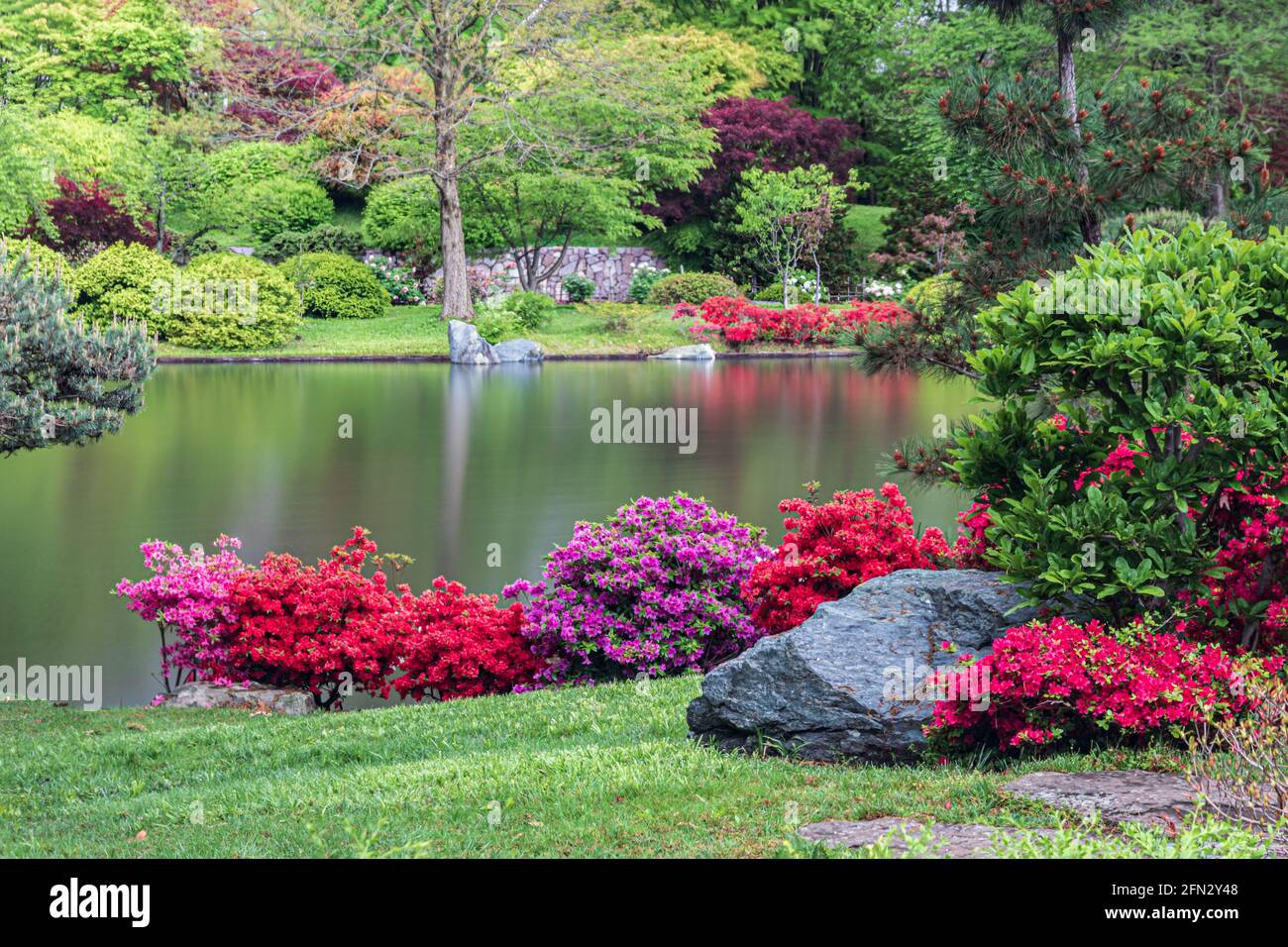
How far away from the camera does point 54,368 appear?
9.83 metres

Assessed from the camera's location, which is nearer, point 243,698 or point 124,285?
point 243,698

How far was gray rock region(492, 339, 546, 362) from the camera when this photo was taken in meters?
31.6

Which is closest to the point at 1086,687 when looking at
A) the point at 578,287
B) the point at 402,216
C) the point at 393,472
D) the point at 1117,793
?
the point at 1117,793

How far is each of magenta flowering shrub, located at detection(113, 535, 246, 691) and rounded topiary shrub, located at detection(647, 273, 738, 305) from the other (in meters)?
26.8

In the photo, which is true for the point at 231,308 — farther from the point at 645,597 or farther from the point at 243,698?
the point at 645,597

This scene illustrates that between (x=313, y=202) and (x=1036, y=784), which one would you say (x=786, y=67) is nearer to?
(x=313, y=202)

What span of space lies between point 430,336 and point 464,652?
24.7 meters

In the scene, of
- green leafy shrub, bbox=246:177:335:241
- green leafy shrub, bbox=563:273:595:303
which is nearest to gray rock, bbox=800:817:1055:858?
green leafy shrub, bbox=563:273:595:303

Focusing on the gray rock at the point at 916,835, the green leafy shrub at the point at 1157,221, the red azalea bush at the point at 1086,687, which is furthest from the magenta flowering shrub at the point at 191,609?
the green leafy shrub at the point at 1157,221

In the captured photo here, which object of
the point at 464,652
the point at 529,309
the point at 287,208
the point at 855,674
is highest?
the point at 287,208

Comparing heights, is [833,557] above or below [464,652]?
above

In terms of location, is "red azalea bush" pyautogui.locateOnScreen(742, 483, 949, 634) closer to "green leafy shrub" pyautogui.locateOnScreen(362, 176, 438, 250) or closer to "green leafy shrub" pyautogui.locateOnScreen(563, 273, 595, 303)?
"green leafy shrub" pyautogui.locateOnScreen(362, 176, 438, 250)

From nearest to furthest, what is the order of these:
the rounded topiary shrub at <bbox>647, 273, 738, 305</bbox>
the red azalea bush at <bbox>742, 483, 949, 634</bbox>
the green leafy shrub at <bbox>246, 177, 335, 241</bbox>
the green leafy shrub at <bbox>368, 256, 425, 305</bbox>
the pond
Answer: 1. the red azalea bush at <bbox>742, 483, 949, 634</bbox>
2. the pond
3. the rounded topiary shrub at <bbox>647, 273, 738, 305</bbox>
4. the green leafy shrub at <bbox>368, 256, 425, 305</bbox>
5. the green leafy shrub at <bbox>246, 177, 335, 241</bbox>

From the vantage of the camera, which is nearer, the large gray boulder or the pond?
the large gray boulder
